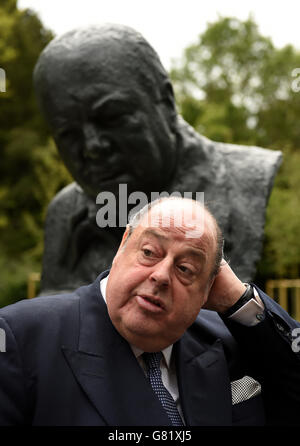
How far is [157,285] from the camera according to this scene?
188cm

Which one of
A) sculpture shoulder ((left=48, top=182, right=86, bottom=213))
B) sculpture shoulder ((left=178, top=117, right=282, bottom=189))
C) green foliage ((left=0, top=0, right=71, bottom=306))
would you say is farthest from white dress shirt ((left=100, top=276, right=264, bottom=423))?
green foliage ((left=0, top=0, right=71, bottom=306))

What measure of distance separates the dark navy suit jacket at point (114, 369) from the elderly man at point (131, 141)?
59.1 inches

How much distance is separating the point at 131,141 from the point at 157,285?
178cm

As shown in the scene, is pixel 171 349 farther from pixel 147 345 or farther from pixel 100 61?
pixel 100 61

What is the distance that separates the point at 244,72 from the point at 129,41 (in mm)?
15668

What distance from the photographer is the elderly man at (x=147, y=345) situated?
183cm

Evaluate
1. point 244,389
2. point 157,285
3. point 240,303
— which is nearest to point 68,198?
point 240,303

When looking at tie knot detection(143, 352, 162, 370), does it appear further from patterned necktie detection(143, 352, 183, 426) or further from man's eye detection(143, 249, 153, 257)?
man's eye detection(143, 249, 153, 257)

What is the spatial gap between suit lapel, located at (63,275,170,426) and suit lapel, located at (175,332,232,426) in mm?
164

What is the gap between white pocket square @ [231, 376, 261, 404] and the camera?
86.3 inches

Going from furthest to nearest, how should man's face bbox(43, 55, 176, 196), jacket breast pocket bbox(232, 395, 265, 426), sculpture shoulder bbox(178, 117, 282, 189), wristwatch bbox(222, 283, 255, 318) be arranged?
sculpture shoulder bbox(178, 117, 282, 189) → man's face bbox(43, 55, 176, 196) → wristwatch bbox(222, 283, 255, 318) → jacket breast pocket bbox(232, 395, 265, 426)

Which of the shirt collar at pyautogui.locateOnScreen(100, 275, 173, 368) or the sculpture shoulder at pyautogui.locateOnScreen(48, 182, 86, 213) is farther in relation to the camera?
the sculpture shoulder at pyautogui.locateOnScreen(48, 182, 86, 213)

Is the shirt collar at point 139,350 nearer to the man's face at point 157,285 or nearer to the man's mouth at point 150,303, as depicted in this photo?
the man's face at point 157,285

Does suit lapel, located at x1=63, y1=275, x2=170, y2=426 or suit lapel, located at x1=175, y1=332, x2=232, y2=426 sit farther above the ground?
suit lapel, located at x1=63, y1=275, x2=170, y2=426
